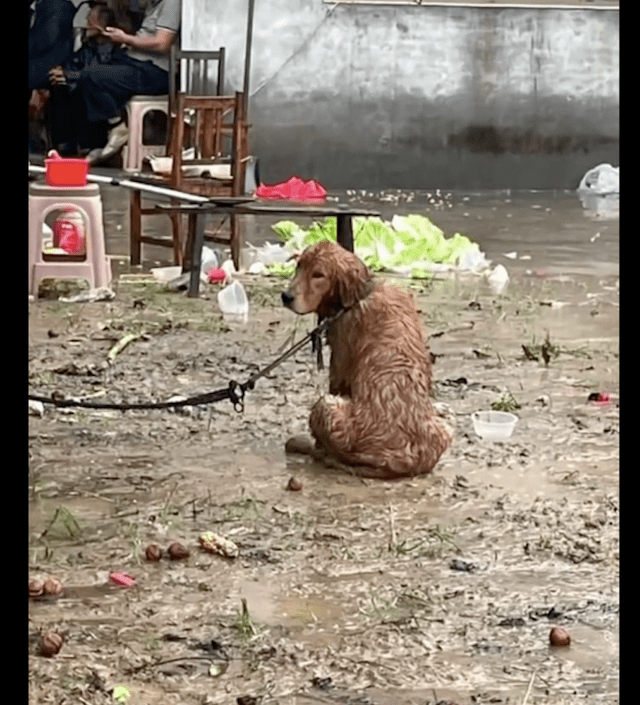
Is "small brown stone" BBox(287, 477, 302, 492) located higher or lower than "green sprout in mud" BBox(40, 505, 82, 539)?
higher

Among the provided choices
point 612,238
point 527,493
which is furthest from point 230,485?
point 612,238

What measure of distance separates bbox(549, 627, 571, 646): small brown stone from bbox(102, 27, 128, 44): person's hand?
34.2 ft

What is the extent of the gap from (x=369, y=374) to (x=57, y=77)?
9.34 metres

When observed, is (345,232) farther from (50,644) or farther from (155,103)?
(155,103)

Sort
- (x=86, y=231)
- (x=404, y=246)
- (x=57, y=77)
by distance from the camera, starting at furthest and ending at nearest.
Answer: (x=57, y=77)
(x=404, y=246)
(x=86, y=231)

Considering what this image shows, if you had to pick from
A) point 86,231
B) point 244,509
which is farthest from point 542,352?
point 86,231

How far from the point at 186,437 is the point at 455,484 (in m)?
0.93

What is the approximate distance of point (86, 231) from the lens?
6.27 meters

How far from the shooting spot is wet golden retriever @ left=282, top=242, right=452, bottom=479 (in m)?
3.52

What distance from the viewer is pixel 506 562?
3.00m

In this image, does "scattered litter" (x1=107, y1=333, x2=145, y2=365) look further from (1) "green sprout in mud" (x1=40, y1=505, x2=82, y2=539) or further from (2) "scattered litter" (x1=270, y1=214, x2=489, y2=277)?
(2) "scattered litter" (x1=270, y1=214, x2=489, y2=277)

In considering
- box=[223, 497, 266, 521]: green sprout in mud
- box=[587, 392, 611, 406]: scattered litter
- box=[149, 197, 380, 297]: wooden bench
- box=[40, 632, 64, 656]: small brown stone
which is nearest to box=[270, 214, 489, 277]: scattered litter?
box=[149, 197, 380, 297]: wooden bench
